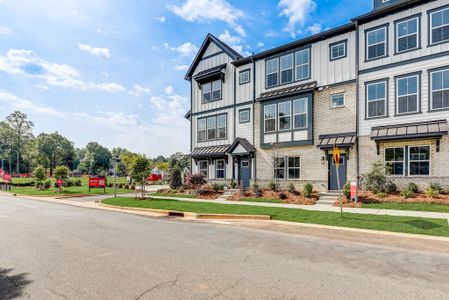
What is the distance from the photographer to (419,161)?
1487cm

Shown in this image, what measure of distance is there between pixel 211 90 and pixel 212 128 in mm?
3502

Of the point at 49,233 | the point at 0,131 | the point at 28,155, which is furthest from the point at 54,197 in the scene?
the point at 0,131

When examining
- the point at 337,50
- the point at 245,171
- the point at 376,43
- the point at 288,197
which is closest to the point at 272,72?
the point at 337,50

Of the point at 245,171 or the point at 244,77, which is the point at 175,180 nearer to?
the point at 245,171

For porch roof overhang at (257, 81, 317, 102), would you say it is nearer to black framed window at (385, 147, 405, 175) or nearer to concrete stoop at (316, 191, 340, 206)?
black framed window at (385, 147, 405, 175)

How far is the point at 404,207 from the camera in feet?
40.7

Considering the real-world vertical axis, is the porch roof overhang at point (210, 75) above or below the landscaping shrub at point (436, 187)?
above

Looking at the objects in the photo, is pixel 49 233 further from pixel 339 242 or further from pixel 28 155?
pixel 28 155

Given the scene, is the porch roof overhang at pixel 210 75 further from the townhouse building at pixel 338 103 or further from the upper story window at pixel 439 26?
the upper story window at pixel 439 26

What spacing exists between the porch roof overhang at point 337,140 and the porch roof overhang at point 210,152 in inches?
311

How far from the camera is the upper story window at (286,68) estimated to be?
20203 mm

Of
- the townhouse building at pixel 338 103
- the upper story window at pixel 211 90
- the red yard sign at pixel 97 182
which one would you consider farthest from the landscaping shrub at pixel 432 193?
the red yard sign at pixel 97 182

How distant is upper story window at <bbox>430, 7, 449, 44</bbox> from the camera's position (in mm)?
14352

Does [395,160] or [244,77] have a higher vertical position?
[244,77]
